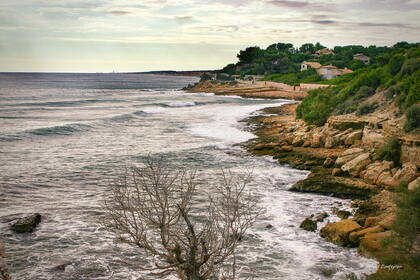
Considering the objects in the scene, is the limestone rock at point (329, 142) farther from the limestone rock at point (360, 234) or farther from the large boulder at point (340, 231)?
the limestone rock at point (360, 234)

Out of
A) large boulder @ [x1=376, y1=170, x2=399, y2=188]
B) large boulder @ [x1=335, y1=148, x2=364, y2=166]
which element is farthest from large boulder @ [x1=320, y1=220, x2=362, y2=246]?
large boulder @ [x1=335, y1=148, x2=364, y2=166]

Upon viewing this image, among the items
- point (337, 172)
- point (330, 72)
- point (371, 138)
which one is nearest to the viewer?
point (337, 172)

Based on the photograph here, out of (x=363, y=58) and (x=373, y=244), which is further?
(x=363, y=58)

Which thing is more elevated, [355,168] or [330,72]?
[330,72]

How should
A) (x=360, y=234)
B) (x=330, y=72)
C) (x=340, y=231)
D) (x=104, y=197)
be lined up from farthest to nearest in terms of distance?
1. (x=330, y=72)
2. (x=104, y=197)
3. (x=340, y=231)
4. (x=360, y=234)

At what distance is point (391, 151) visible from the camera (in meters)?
22.0

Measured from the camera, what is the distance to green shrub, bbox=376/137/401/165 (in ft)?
72.0

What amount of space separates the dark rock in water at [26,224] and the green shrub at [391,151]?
17736 millimetres

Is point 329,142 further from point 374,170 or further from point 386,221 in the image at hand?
point 386,221

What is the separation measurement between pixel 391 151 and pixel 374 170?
1663mm

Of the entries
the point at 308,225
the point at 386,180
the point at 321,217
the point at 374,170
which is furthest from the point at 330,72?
the point at 308,225

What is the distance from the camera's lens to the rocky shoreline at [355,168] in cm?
1476

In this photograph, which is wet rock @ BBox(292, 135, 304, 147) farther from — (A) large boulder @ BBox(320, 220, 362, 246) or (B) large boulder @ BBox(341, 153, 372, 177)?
(A) large boulder @ BBox(320, 220, 362, 246)

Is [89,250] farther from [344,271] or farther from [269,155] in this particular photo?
[269,155]
